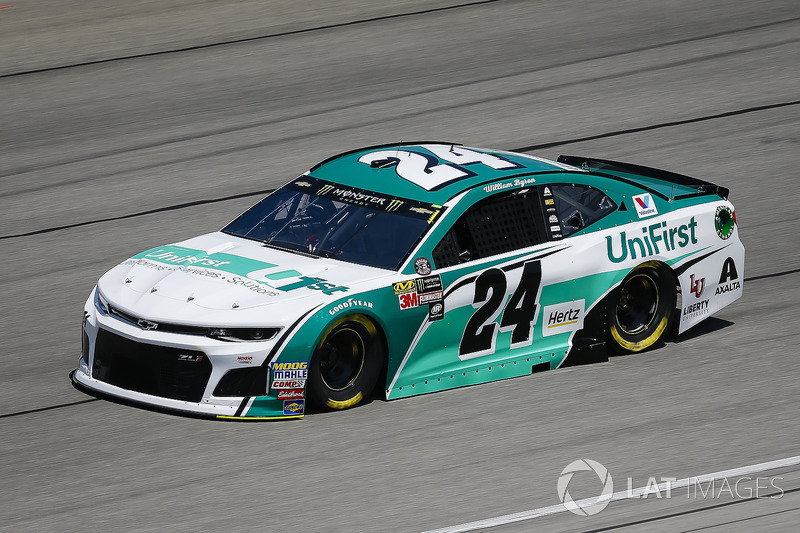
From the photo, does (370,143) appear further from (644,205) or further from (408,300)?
(408,300)

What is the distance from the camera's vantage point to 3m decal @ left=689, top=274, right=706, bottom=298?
347 inches

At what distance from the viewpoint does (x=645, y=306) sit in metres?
8.70

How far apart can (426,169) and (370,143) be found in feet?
14.5

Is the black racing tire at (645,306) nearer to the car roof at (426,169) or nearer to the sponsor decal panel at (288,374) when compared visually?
the car roof at (426,169)

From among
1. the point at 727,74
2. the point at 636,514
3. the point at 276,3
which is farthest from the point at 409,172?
the point at 276,3

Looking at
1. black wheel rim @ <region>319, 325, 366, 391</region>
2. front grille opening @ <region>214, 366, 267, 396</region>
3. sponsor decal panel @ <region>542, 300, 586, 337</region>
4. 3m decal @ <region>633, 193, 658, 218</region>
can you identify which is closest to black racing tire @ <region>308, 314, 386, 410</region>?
black wheel rim @ <region>319, 325, 366, 391</region>

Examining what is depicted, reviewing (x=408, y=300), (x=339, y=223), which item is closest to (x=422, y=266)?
(x=408, y=300)

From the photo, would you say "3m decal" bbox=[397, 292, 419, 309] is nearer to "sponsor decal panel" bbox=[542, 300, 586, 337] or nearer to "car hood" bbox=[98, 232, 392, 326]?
"car hood" bbox=[98, 232, 392, 326]

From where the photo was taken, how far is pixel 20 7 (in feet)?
55.6

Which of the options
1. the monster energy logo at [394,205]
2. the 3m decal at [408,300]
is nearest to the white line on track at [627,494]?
the 3m decal at [408,300]

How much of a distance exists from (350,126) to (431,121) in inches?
34.1

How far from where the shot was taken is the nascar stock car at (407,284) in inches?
273

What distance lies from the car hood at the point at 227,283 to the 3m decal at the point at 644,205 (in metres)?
2.16

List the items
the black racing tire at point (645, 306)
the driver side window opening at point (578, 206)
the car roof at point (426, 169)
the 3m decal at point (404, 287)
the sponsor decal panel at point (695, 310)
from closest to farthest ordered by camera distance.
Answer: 1. the 3m decal at point (404, 287)
2. the car roof at point (426, 169)
3. the driver side window opening at point (578, 206)
4. the black racing tire at point (645, 306)
5. the sponsor decal panel at point (695, 310)
